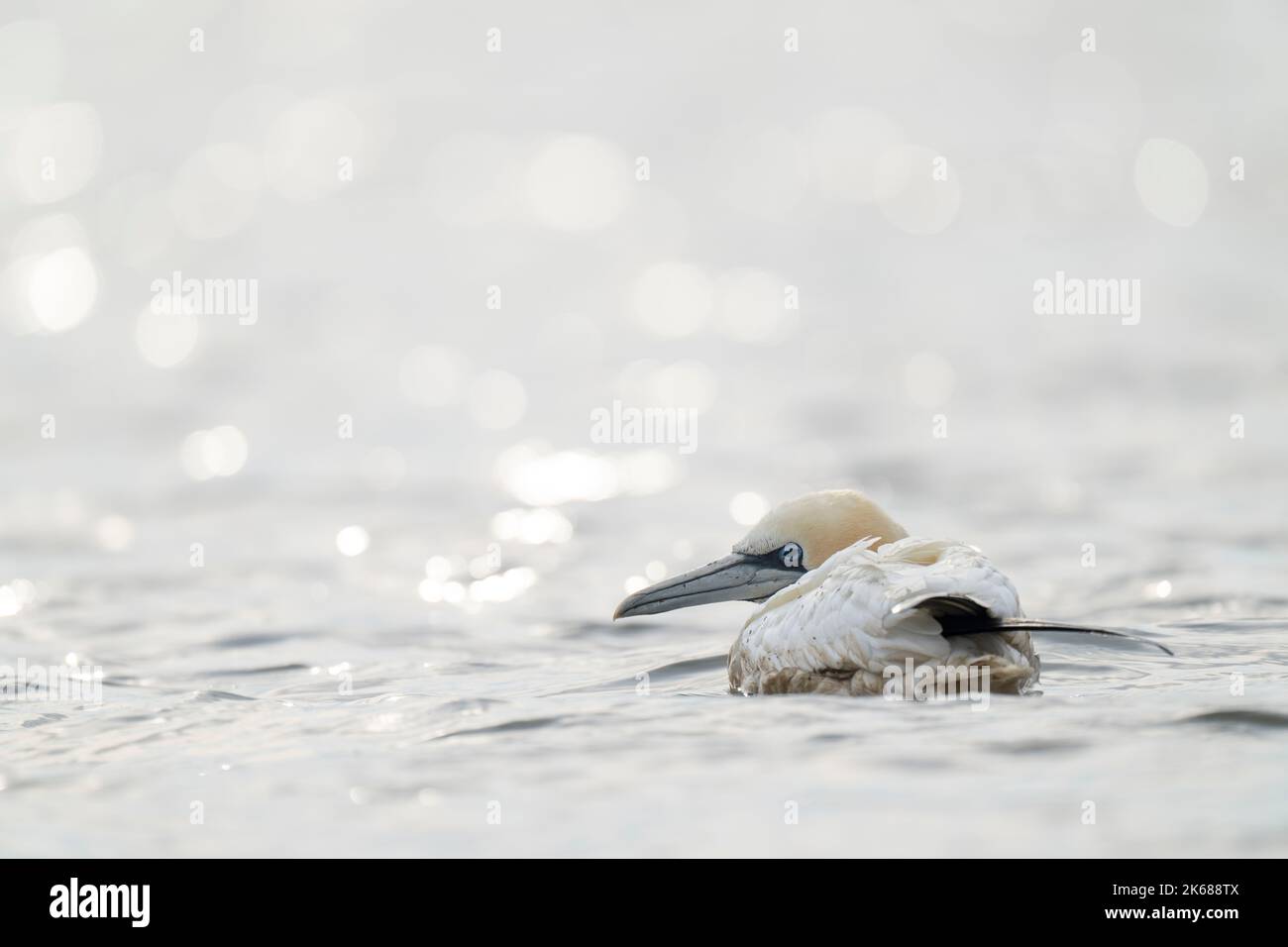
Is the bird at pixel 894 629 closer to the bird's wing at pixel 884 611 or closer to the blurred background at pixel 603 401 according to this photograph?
the bird's wing at pixel 884 611

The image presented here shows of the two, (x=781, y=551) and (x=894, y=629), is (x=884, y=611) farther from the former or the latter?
(x=781, y=551)

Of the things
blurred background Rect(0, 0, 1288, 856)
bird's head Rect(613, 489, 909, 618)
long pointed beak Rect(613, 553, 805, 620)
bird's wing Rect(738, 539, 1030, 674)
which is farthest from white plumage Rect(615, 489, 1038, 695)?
long pointed beak Rect(613, 553, 805, 620)

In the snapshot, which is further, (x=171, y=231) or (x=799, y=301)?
(x=171, y=231)

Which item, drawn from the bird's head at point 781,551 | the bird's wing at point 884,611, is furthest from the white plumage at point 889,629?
the bird's head at point 781,551

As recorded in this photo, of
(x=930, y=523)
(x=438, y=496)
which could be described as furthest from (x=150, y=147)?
(x=930, y=523)
